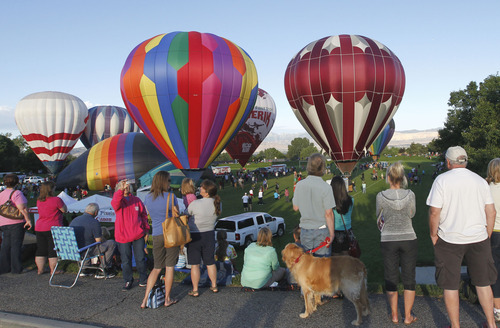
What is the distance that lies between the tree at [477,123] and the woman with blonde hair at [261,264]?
30.2m

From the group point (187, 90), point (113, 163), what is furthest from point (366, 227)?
point (113, 163)

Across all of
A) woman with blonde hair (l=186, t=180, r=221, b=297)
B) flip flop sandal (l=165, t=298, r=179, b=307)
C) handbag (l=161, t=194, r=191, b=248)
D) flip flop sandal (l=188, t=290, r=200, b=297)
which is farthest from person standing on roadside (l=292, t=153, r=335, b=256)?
flip flop sandal (l=165, t=298, r=179, b=307)

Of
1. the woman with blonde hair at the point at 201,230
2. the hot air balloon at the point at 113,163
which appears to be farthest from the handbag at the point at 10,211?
the hot air balloon at the point at 113,163

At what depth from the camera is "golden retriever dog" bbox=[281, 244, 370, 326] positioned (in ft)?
13.1

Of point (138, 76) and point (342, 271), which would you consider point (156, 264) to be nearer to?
point (342, 271)

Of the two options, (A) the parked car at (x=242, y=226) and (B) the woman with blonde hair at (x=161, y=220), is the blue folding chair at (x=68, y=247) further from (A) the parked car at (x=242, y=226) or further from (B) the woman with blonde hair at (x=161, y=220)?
(A) the parked car at (x=242, y=226)

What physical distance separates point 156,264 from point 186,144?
1404 centimetres

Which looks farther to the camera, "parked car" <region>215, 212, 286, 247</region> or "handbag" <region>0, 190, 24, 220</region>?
"parked car" <region>215, 212, 286, 247</region>

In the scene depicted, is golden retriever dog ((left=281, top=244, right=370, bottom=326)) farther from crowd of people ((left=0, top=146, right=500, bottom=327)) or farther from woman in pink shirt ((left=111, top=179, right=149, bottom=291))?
woman in pink shirt ((left=111, top=179, right=149, bottom=291))

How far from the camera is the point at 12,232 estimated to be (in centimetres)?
649

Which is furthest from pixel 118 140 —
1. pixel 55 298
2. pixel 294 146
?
pixel 294 146

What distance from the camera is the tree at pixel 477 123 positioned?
102 ft

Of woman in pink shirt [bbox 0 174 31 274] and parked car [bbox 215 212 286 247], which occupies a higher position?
woman in pink shirt [bbox 0 174 31 274]

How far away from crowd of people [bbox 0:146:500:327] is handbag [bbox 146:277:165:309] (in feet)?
0.19
